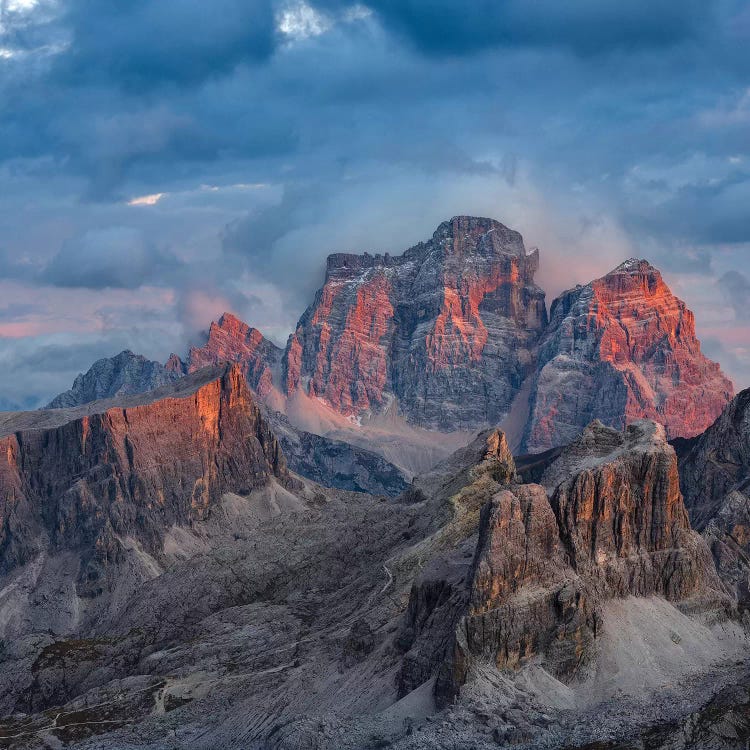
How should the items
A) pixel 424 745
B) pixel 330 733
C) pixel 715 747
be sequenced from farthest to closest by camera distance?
pixel 330 733 → pixel 424 745 → pixel 715 747

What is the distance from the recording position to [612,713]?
18788 cm

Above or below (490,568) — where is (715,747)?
below

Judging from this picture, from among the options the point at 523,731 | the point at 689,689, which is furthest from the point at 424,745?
the point at 689,689

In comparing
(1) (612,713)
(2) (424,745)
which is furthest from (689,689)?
(2) (424,745)

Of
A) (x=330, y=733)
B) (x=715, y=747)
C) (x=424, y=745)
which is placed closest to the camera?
(x=715, y=747)

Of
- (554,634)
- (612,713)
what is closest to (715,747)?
(612,713)

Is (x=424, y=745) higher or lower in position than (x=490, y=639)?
lower

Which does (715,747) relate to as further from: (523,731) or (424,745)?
(424,745)

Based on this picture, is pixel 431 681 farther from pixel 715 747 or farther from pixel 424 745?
pixel 715 747

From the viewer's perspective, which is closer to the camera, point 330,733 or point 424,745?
point 424,745

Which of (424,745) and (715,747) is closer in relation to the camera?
(715,747)

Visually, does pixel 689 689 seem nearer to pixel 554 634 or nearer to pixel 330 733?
pixel 554 634

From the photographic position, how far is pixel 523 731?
182m

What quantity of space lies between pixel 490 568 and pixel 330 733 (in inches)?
1333
